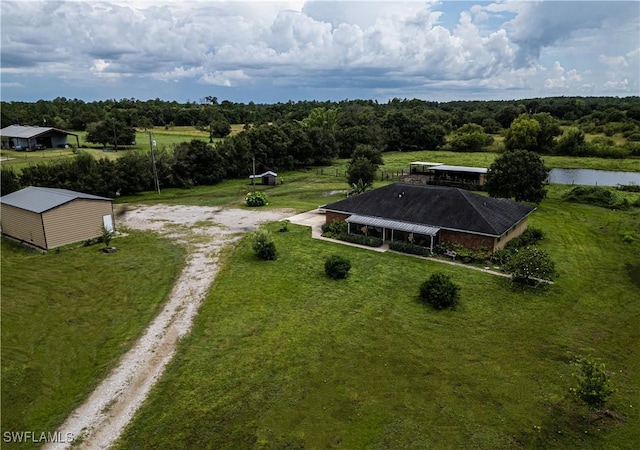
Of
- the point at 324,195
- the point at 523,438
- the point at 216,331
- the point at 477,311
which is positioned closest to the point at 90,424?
the point at 216,331

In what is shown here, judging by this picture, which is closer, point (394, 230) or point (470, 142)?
Answer: point (394, 230)

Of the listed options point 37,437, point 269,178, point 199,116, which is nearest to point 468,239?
point 37,437

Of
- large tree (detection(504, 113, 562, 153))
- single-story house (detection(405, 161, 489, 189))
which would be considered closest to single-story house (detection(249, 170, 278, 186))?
single-story house (detection(405, 161, 489, 189))

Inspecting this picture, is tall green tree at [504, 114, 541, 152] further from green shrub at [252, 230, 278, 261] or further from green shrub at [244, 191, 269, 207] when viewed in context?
green shrub at [252, 230, 278, 261]

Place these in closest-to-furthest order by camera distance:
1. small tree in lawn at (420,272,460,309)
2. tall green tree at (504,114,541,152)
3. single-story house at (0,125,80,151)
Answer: small tree in lawn at (420,272,460,309) → single-story house at (0,125,80,151) → tall green tree at (504,114,541,152)

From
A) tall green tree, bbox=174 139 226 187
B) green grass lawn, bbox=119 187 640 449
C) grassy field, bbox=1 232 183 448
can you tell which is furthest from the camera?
tall green tree, bbox=174 139 226 187

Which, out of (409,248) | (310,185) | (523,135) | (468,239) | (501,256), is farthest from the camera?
(523,135)

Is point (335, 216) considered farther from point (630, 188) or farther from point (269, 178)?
point (630, 188)
